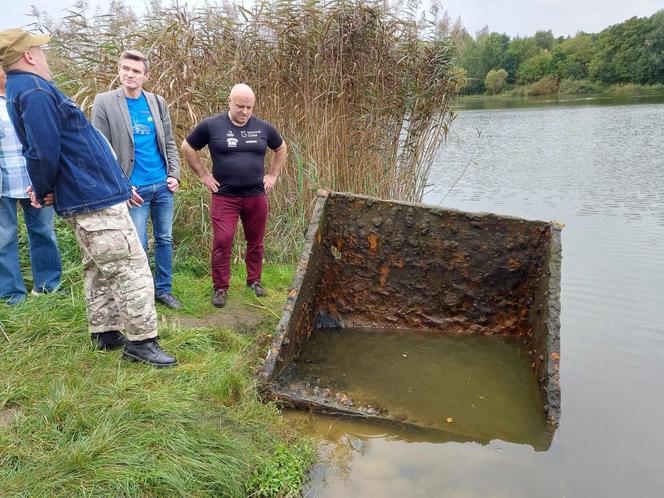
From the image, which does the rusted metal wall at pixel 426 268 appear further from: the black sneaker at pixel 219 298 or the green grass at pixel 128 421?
the green grass at pixel 128 421

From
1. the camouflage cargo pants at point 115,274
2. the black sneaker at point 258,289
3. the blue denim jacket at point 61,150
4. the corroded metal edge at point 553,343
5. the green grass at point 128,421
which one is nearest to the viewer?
the green grass at point 128,421

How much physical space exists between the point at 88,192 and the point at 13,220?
1.33 m

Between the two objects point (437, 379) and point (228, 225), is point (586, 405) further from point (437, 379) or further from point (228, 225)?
point (228, 225)

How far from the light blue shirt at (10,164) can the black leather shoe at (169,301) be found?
1188 mm

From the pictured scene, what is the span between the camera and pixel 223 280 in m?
4.54

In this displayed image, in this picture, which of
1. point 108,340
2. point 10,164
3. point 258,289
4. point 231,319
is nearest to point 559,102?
point 258,289

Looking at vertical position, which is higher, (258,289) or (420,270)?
(420,270)

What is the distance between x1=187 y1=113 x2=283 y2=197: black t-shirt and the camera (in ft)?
13.8

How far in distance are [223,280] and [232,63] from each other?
2310 millimetres

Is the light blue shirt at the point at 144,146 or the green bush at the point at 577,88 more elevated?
the light blue shirt at the point at 144,146

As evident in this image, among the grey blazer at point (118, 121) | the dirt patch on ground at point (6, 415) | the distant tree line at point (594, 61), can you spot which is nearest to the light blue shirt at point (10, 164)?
the grey blazer at point (118, 121)

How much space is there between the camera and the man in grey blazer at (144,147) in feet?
12.3

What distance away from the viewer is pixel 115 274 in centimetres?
303

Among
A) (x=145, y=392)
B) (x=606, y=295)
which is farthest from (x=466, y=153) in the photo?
(x=145, y=392)
